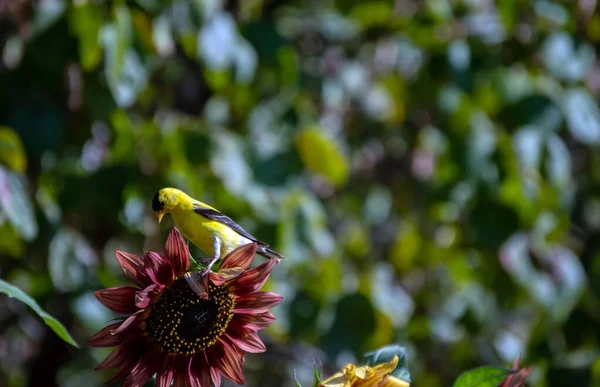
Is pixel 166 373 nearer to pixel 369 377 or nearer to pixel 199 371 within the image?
pixel 199 371

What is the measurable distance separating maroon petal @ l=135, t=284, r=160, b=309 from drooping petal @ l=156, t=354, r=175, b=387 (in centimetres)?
5

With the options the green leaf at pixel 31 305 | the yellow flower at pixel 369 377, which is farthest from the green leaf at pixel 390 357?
the green leaf at pixel 31 305

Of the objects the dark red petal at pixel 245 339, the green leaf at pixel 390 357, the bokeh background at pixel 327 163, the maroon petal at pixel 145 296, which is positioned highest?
the maroon petal at pixel 145 296

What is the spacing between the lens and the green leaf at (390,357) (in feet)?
2.18

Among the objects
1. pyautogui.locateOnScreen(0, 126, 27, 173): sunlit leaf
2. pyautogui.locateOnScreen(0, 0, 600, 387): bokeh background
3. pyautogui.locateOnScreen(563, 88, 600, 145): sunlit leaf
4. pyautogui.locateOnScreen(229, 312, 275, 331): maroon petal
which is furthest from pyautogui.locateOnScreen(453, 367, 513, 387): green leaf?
pyautogui.locateOnScreen(563, 88, 600, 145): sunlit leaf

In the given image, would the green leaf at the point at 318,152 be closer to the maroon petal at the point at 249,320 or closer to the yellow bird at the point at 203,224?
the yellow bird at the point at 203,224

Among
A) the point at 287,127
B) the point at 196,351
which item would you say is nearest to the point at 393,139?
the point at 287,127

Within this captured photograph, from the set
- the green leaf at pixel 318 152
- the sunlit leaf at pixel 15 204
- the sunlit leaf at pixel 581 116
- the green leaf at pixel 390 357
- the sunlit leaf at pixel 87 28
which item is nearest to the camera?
the green leaf at pixel 390 357

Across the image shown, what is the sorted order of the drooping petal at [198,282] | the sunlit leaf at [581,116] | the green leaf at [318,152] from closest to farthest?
1. the drooping petal at [198,282]
2. the green leaf at [318,152]
3. the sunlit leaf at [581,116]

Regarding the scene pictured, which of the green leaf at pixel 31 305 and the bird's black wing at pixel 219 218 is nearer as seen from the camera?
the green leaf at pixel 31 305

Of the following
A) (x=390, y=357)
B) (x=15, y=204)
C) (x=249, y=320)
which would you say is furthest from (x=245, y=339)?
(x=15, y=204)

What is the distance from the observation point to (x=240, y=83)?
1812 mm

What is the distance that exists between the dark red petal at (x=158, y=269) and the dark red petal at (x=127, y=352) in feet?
0.18

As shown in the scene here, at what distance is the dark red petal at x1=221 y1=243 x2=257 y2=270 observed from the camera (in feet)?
1.97
